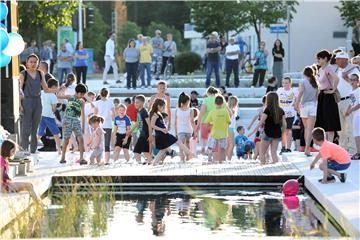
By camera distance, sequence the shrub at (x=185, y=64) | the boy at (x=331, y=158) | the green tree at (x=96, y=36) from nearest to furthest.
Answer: the boy at (x=331, y=158), the shrub at (x=185, y=64), the green tree at (x=96, y=36)

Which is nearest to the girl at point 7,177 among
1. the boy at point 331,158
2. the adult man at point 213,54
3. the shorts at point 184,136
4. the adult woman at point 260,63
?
the boy at point 331,158

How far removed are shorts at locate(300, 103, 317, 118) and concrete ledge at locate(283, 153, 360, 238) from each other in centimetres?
103

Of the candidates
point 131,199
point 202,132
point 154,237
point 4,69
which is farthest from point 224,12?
point 154,237

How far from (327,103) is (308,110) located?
0.37 metres

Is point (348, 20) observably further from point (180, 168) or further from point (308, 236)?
point (308, 236)

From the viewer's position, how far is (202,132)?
1992cm

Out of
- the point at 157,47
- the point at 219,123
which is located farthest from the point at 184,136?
the point at 157,47

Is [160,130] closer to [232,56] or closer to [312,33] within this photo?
[232,56]

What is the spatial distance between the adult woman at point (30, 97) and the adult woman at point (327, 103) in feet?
15.4

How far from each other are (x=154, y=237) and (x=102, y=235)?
55 cm


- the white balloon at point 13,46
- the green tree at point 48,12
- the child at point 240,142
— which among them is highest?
the green tree at point 48,12

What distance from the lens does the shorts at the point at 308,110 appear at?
17.3 metres

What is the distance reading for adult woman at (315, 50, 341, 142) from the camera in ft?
55.2

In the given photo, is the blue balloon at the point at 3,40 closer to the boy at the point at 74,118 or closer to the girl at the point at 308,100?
the boy at the point at 74,118
